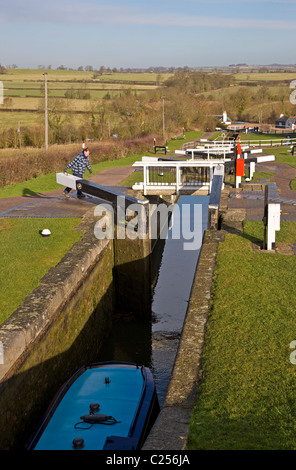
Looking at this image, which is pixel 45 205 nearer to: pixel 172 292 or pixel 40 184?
pixel 172 292

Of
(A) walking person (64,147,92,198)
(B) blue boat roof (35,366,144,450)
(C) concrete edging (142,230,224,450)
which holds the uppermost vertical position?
(A) walking person (64,147,92,198)

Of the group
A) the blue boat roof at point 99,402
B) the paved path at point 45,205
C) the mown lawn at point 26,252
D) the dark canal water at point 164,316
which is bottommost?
the dark canal water at point 164,316

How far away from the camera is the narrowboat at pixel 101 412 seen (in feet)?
20.0

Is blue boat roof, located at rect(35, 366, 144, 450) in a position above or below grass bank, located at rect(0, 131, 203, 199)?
below

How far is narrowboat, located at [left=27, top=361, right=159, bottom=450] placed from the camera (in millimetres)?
6102

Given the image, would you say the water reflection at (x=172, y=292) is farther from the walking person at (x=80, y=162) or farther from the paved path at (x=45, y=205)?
the walking person at (x=80, y=162)

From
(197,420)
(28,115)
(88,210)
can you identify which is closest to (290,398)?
(197,420)

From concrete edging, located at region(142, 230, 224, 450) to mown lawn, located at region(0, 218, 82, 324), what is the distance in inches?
108

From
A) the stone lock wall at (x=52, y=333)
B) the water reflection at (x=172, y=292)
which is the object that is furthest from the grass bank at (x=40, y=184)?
the stone lock wall at (x=52, y=333)

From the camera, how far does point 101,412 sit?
6.74 m

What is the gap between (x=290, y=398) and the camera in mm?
5805

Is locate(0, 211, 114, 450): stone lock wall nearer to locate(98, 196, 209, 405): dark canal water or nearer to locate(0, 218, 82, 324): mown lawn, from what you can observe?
locate(0, 218, 82, 324): mown lawn

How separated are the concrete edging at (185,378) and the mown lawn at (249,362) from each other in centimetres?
10
